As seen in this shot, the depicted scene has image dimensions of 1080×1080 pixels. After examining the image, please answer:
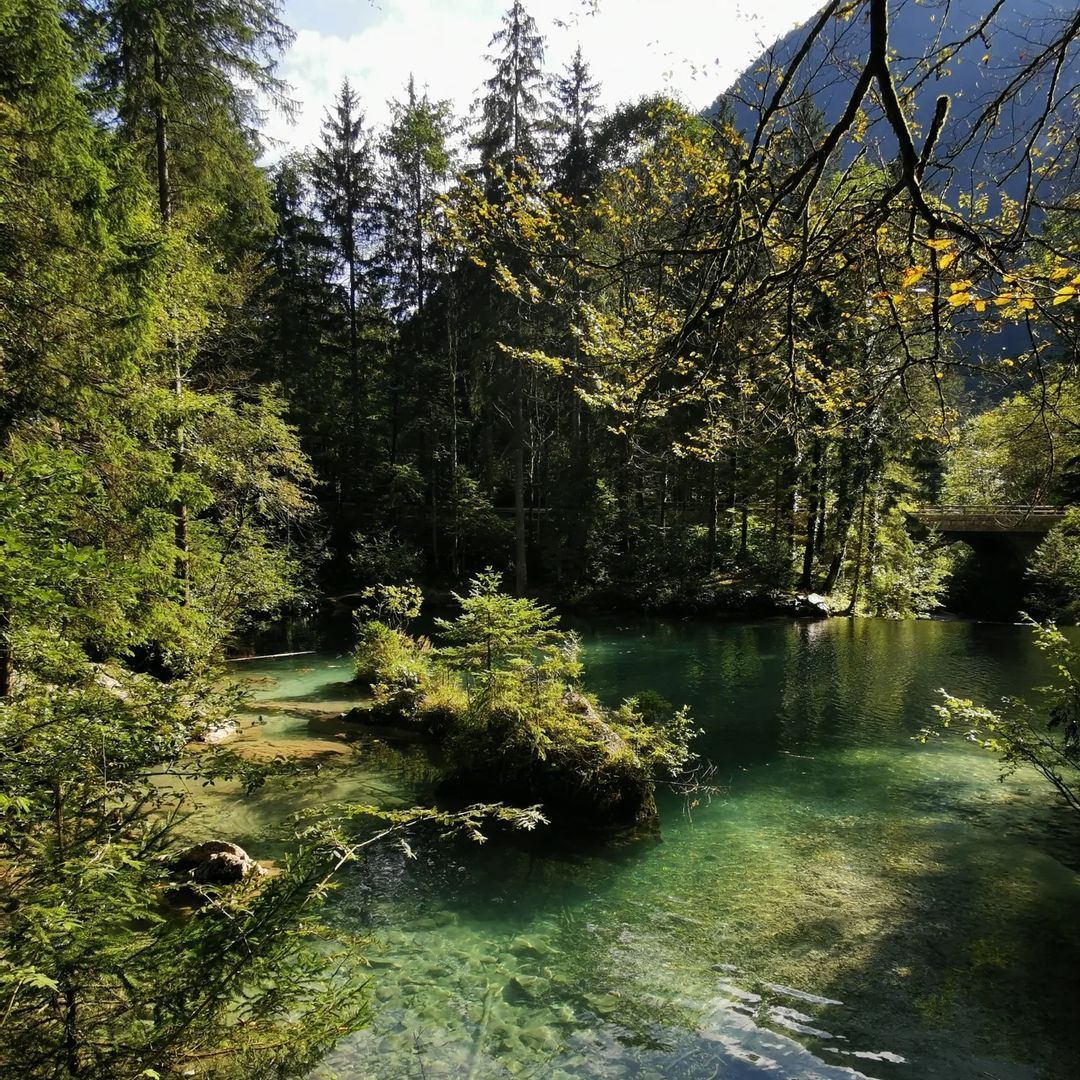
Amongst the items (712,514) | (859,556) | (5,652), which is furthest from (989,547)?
(5,652)

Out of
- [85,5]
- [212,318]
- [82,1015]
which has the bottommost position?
[82,1015]

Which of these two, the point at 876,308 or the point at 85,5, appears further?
the point at 85,5

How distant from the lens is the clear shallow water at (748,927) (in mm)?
3629

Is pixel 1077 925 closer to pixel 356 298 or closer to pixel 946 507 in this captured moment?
pixel 946 507

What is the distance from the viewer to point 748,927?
4.84 m

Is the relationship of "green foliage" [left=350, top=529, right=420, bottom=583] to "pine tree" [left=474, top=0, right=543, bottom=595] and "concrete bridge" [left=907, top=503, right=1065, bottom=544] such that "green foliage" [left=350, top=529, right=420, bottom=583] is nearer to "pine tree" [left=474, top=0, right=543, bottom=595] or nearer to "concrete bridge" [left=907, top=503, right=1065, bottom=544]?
"pine tree" [left=474, top=0, right=543, bottom=595]

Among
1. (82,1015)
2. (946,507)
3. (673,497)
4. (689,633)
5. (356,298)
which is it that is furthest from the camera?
(356,298)

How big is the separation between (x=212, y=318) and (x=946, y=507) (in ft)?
74.7

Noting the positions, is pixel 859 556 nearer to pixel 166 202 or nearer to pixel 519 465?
pixel 519 465

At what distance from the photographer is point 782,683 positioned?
11984mm

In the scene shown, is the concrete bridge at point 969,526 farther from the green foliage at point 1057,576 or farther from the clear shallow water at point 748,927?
the clear shallow water at point 748,927

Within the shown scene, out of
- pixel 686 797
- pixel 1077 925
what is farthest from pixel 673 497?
pixel 1077 925

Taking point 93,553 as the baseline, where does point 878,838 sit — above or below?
below

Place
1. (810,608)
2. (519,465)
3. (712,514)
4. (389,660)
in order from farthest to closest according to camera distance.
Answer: (712,514), (519,465), (810,608), (389,660)
